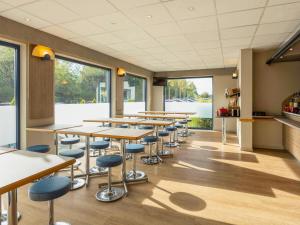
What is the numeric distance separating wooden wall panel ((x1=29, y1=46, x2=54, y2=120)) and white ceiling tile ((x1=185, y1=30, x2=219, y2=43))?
3.00 m

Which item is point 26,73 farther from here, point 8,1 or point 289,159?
point 289,159

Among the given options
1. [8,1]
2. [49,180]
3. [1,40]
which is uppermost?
[8,1]

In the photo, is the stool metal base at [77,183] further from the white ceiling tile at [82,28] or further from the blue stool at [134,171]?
the white ceiling tile at [82,28]

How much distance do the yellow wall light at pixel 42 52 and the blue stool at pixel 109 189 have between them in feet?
7.98

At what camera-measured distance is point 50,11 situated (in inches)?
118

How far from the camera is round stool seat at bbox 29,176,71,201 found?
1.55 metres

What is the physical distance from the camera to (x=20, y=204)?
249cm

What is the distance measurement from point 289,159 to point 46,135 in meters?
5.28

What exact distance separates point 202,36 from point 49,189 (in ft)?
12.7

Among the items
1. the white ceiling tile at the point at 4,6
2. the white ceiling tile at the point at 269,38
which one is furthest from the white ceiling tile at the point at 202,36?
the white ceiling tile at the point at 4,6

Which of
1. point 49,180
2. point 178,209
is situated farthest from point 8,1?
point 178,209

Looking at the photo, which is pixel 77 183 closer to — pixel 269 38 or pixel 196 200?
pixel 196 200

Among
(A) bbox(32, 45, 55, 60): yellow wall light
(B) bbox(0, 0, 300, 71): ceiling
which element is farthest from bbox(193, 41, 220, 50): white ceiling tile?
(A) bbox(32, 45, 55, 60): yellow wall light

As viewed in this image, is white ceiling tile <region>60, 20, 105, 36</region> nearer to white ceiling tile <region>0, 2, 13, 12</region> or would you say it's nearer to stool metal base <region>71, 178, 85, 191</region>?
white ceiling tile <region>0, 2, 13, 12</region>
